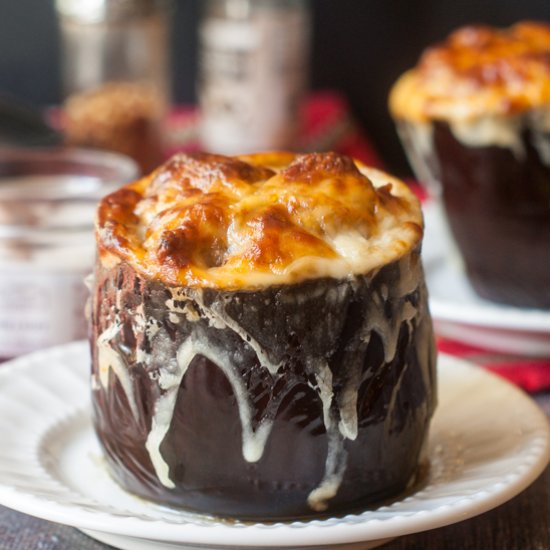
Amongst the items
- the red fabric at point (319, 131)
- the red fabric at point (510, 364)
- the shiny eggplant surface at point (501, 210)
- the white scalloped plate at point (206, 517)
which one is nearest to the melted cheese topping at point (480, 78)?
the shiny eggplant surface at point (501, 210)

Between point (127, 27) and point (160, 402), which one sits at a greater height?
point (160, 402)

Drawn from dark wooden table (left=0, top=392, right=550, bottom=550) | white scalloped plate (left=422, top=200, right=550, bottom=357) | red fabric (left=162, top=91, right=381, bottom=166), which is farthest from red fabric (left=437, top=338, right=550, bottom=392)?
red fabric (left=162, top=91, right=381, bottom=166)

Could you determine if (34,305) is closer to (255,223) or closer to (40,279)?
(40,279)

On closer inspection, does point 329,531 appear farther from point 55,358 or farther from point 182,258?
point 55,358

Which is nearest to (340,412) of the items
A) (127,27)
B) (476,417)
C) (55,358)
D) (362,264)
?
(362,264)

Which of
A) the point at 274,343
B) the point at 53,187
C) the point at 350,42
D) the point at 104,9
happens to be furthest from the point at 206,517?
the point at 350,42

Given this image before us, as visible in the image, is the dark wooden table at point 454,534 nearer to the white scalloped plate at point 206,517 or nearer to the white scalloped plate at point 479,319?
the white scalloped plate at point 206,517
